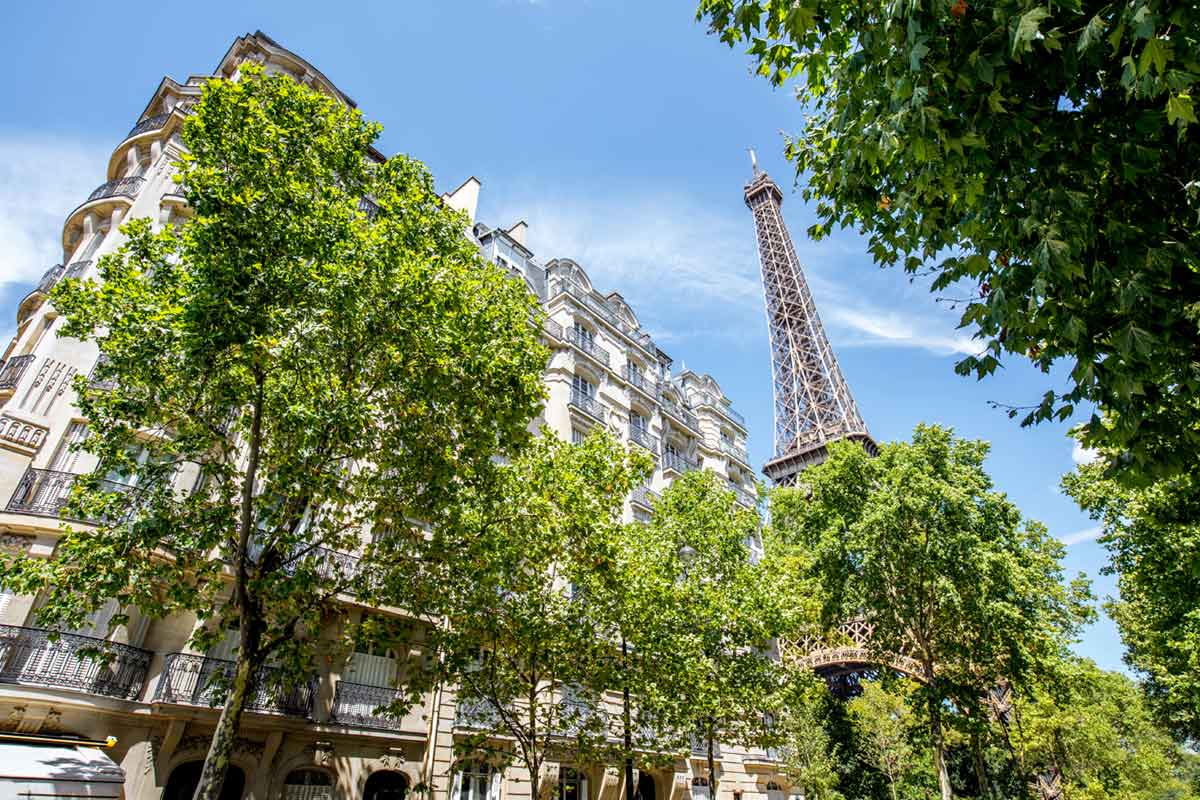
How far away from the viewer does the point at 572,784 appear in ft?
61.4

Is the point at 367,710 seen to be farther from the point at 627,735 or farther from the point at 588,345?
the point at 588,345

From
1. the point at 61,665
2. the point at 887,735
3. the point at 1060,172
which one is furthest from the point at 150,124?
the point at 887,735

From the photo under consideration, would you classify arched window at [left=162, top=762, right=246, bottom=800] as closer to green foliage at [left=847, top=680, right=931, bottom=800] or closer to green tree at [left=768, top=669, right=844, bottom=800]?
green tree at [left=768, top=669, right=844, bottom=800]

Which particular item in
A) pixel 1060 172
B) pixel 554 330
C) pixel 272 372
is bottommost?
pixel 1060 172

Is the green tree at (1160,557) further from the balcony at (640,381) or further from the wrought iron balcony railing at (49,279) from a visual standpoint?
the wrought iron balcony railing at (49,279)

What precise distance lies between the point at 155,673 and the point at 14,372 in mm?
8211

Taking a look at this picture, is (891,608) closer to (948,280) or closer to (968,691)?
(968,691)

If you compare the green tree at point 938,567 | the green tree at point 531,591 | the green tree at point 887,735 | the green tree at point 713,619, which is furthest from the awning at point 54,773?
the green tree at point 887,735

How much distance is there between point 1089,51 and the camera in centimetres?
429

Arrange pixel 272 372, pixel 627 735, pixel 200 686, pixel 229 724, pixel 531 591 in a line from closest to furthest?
pixel 229 724, pixel 272 372, pixel 200 686, pixel 531 591, pixel 627 735

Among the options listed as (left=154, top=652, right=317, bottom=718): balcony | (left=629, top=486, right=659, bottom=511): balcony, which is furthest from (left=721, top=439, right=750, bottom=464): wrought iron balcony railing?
(left=154, top=652, right=317, bottom=718): balcony

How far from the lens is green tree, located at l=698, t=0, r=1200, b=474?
14.1 feet

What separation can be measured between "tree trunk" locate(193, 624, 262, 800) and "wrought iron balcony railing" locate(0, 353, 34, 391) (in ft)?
33.9

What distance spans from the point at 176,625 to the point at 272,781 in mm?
3982
